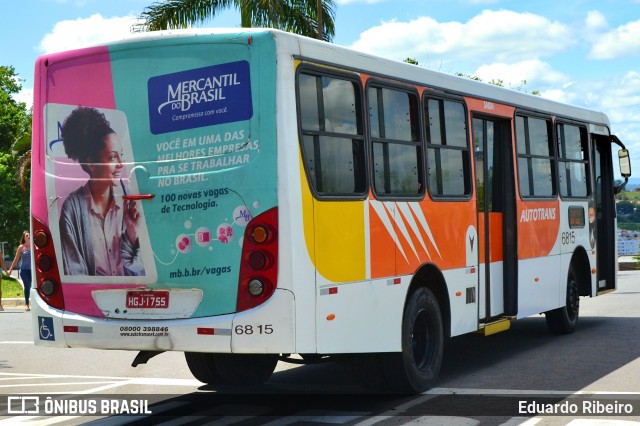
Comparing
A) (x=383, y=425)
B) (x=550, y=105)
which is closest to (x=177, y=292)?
(x=383, y=425)

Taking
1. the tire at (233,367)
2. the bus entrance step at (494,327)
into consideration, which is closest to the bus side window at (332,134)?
the tire at (233,367)

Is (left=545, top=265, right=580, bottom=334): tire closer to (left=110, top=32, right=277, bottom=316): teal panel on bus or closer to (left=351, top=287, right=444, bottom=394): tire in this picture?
(left=351, top=287, right=444, bottom=394): tire

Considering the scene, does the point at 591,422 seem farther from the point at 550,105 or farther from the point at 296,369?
the point at 550,105

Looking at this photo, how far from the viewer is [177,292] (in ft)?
26.5

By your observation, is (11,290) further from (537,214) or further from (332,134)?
(332,134)

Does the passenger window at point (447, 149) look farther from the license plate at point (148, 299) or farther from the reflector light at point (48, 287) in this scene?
the reflector light at point (48, 287)

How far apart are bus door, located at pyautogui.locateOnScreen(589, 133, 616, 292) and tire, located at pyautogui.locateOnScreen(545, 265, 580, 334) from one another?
144 cm

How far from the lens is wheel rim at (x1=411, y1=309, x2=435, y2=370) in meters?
9.71

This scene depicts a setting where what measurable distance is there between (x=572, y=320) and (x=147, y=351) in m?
7.56

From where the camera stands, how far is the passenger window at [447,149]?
33.1 feet

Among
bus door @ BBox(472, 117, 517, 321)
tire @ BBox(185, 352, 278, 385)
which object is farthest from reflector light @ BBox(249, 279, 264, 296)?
bus door @ BBox(472, 117, 517, 321)

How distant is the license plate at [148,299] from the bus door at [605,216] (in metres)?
9.21

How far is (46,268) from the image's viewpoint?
28.3 ft

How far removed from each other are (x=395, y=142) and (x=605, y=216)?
7.38 metres
